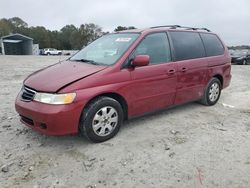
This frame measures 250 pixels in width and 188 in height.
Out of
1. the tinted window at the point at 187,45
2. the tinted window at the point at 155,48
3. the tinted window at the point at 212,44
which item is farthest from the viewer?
the tinted window at the point at 212,44

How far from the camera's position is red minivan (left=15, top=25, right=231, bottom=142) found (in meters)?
3.70

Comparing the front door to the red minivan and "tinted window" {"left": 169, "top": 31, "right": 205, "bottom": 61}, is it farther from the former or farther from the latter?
"tinted window" {"left": 169, "top": 31, "right": 205, "bottom": 61}

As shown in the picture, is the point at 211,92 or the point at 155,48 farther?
the point at 211,92

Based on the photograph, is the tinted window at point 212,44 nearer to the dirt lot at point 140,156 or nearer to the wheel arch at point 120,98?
the dirt lot at point 140,156

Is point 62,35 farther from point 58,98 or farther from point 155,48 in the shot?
point 58,98

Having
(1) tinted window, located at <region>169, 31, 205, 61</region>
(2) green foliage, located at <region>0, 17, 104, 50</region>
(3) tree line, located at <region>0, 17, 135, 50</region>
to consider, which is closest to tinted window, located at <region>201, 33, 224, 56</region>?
(1) tinted window, located at <region>169, 31, 205, 61</region>

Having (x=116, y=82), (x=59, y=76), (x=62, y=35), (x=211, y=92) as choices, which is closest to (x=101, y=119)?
(x=116, y=82)

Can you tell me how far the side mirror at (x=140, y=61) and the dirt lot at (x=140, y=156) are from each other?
1147mm

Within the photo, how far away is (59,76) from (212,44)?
12.5ft

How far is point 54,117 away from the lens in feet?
11.8

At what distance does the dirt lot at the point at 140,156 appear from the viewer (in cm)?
312

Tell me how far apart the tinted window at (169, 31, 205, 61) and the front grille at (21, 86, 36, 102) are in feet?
8.86

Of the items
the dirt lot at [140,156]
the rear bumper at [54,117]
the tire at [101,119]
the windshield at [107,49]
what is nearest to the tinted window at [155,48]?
the windshield at [107,49]

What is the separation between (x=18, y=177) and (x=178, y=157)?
206 centimetres
